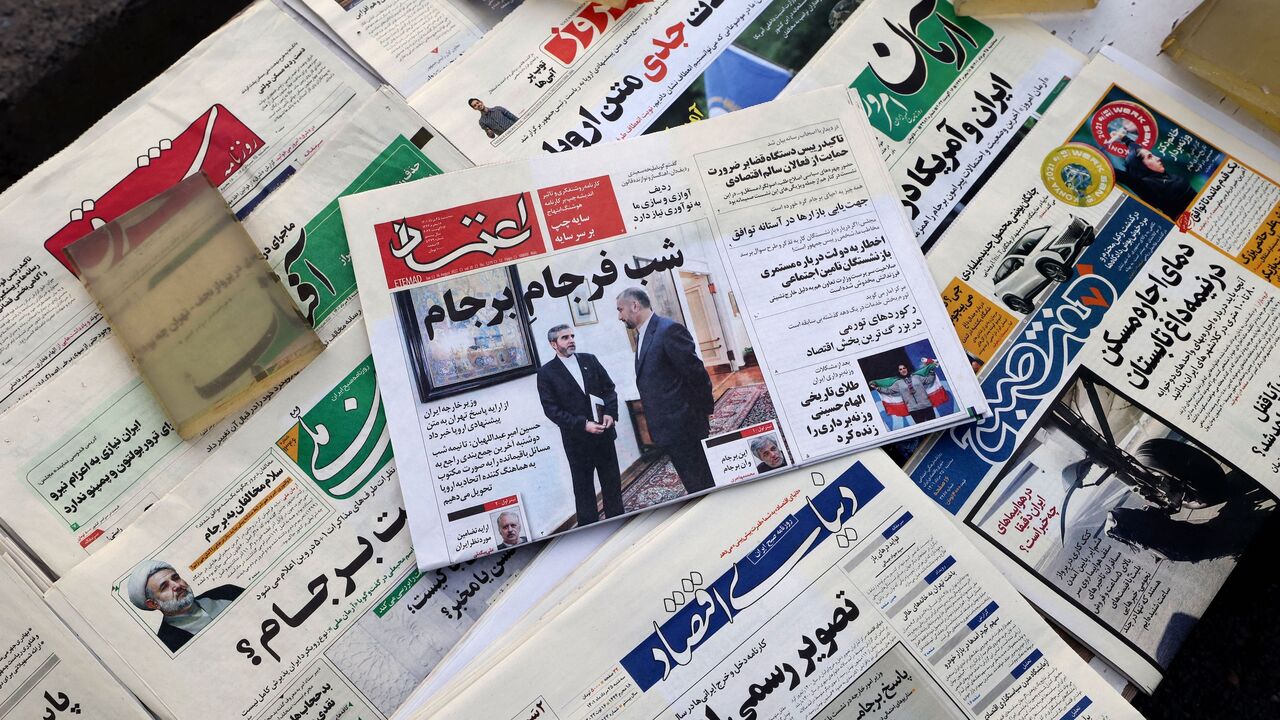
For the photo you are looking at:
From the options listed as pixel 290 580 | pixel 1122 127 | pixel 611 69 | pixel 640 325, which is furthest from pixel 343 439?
pixel 1122 127

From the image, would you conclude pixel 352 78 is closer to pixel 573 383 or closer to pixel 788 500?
pixel 573 383

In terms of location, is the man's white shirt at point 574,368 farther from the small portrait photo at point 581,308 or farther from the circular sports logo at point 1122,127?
the circular sports logo at point 1122,127

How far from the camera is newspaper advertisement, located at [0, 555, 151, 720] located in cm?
43

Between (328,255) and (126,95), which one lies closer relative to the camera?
(328,255)

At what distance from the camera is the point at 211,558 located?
17.7 inches

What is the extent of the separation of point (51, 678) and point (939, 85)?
2.17ft

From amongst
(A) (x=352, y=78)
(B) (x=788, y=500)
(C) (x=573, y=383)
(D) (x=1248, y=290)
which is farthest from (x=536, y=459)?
(D) (x=1248, y=290)

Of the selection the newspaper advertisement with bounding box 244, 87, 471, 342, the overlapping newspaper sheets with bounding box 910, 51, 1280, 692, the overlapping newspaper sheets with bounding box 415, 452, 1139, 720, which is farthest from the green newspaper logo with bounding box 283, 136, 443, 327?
the overlapping newspaper sheets with bounding box 910, 51, 1280, 692

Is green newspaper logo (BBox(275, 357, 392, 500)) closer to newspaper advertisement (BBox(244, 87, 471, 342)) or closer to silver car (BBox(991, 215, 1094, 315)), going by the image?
newspaper advertisement (BBox(244, 87, 471, 342))

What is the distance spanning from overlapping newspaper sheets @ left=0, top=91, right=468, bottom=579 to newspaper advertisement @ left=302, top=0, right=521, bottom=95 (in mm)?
53

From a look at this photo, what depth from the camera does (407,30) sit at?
52cm

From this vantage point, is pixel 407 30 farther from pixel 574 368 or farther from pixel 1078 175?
pixel 1078 175

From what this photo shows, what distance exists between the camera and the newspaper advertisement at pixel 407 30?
51 centimetres

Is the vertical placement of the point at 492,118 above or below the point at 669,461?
above
